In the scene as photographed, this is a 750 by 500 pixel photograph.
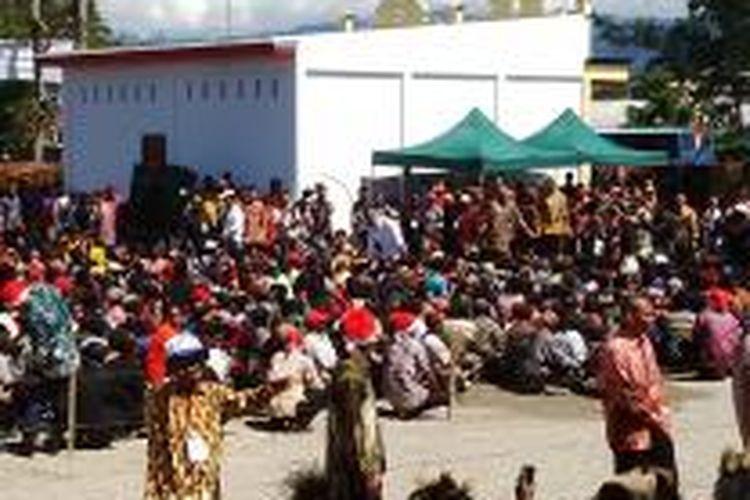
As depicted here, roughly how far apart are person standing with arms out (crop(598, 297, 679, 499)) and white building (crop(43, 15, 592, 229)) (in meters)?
23.3

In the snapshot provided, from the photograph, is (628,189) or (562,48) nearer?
(628,189)

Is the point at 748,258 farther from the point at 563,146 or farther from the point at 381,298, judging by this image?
the point at 381,298

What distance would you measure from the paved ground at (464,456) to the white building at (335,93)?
15.4 m

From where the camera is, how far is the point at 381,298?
23594 millimetres

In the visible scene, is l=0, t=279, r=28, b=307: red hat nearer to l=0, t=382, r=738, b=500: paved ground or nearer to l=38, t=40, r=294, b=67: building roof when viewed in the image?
l=0, t=382, r=738, b=500: paved ground

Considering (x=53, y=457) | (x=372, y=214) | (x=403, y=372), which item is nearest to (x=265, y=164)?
(x=372, y=214)

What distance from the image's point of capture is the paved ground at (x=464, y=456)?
1648 centimetres

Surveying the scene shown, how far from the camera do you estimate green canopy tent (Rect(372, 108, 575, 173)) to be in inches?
1315

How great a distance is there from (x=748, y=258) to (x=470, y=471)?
47.6 ft

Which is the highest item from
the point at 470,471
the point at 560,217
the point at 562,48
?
the point at 562,48

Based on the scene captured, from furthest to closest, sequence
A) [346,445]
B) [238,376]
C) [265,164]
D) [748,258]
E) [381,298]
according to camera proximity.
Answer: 1. [265,164]
2. [748,258]
3. [381,298]
4. [238,376]
5. [346,445]

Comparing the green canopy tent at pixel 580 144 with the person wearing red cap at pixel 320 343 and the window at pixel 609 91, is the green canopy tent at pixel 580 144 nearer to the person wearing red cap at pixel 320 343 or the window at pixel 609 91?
the person wearing red cap at pixel 320 343

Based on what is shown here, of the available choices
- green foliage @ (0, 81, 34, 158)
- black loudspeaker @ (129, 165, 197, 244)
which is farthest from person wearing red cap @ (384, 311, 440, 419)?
green foliage @ (0, 81, 34, 158)

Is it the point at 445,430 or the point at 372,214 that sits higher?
the point at 372,214
